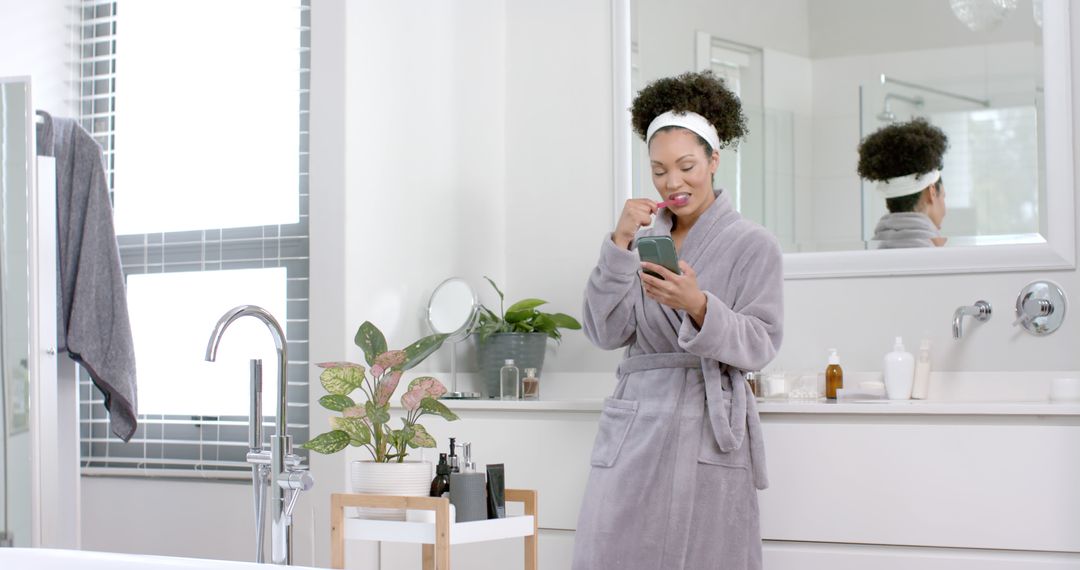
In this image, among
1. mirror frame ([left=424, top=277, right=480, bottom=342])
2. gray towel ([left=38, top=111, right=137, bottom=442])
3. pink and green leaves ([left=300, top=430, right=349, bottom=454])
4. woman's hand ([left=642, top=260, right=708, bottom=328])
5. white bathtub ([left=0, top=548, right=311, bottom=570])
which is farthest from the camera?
mirror frame ([left=424, top=277, right=480, bottom=342])

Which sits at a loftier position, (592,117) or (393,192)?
(592,117)

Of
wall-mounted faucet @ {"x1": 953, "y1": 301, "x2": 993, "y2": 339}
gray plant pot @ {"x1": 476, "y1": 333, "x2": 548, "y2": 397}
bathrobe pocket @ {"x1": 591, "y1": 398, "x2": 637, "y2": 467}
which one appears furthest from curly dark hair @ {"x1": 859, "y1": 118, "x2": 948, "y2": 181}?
bathrobe pocket @ {"x1": 591, "y1": 398, "x2": 637, "y2": 467}

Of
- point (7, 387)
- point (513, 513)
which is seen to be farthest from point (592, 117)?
point (7, 387)

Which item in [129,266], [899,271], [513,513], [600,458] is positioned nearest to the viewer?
[600,458]

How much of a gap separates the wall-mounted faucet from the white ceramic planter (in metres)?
1.29

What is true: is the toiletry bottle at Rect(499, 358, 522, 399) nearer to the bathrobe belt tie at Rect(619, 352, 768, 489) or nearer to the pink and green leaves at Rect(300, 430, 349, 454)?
the bathrobe belt tie at Rect(619, 352, 768, 489)

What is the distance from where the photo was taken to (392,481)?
186 cm

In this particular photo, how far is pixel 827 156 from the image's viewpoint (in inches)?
109

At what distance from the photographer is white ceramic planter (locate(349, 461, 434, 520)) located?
6.11 feet

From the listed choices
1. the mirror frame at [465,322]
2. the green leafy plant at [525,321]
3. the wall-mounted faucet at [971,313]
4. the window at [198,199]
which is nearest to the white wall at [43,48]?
the window at [198,199]

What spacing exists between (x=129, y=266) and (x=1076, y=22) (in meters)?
2.35

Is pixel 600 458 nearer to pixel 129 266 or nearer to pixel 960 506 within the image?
pixel 960 506

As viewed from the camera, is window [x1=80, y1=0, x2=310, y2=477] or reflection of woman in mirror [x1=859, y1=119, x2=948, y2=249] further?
window [x1=80, y1=0, x2=310, y2=477]

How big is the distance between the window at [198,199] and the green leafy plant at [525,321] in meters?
0.44
